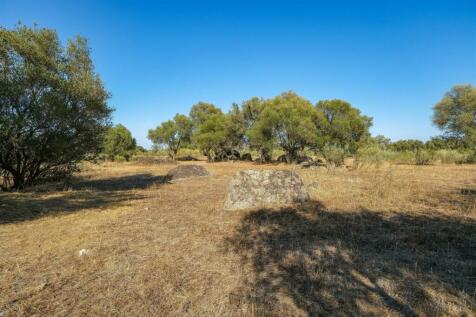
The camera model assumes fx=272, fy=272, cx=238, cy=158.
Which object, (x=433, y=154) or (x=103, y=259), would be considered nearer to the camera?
(x=103, y=259)

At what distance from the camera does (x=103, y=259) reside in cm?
489

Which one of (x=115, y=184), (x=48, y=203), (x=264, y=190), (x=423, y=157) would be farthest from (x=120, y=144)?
(x=264, y=190)

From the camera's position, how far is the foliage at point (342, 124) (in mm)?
30109

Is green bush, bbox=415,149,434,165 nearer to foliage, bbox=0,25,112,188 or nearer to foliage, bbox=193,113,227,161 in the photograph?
foliage, bbox=193,113,227,161

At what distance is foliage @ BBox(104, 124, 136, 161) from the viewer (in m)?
49.2

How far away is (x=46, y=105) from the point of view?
1248cm

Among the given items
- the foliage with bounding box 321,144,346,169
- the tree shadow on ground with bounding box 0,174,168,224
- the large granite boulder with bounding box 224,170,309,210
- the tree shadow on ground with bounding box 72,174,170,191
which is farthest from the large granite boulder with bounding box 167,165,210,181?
the foliage with bounding box 321,144,346,169

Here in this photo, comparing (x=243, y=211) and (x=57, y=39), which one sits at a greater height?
(x=57, y=39)

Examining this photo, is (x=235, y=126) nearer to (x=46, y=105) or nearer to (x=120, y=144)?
(x=120, y=144)

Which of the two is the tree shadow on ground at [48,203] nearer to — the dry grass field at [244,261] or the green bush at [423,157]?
the dry grass field at [244,261]

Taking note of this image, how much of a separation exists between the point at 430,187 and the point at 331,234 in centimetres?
919

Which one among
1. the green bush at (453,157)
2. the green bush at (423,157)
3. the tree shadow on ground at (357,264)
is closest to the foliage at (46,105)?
the tree shadow on ground at (357,264)

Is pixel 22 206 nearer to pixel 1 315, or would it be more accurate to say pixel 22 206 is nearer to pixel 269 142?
pixel 1 315

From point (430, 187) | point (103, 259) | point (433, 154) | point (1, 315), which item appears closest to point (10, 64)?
point (103, 259)
